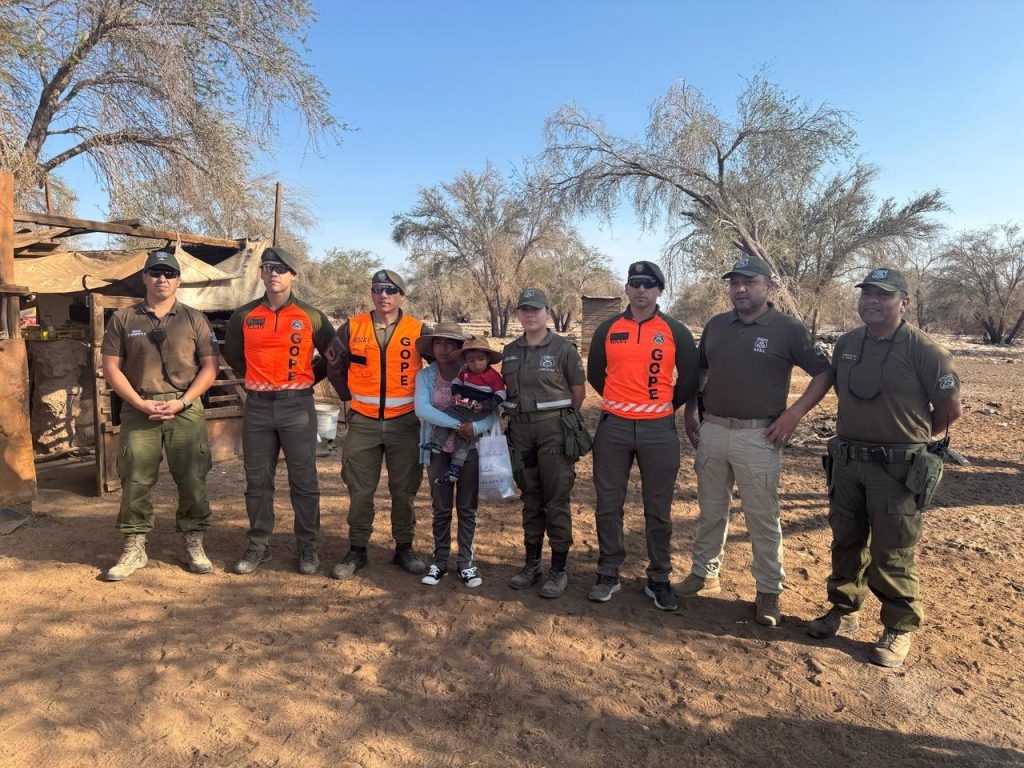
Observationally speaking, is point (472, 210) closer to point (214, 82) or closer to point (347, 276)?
point (347, 276)

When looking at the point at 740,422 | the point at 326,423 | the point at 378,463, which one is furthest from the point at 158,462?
the point at 326,423

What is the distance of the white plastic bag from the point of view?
12.7 feet

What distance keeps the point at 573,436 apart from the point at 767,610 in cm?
155

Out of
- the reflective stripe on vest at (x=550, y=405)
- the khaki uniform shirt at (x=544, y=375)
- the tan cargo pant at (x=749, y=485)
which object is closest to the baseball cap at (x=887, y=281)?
the tan cargo pant at (x=749, y=485)

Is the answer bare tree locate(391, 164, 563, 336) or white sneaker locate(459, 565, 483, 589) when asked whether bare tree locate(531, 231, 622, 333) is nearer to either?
bare tree locate(391, 164, 563, 336)

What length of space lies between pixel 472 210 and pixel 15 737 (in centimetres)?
2960

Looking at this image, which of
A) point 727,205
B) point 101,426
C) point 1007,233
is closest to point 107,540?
point 101,426

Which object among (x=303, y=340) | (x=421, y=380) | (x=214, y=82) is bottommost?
(x=421, y=380)

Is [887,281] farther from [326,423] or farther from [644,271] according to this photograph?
[326,423]

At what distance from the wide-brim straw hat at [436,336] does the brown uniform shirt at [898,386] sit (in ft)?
7.62

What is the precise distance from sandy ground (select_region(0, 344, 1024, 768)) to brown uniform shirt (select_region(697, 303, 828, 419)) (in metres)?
1.34

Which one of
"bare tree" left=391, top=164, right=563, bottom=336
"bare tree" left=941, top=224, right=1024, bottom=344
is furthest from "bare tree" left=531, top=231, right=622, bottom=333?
"bare tree" left=941, top=224, right=1024, bottom=344

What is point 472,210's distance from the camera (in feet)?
99.9

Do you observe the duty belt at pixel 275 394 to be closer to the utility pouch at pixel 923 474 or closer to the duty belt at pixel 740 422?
the duty belt at pixel 740 422
